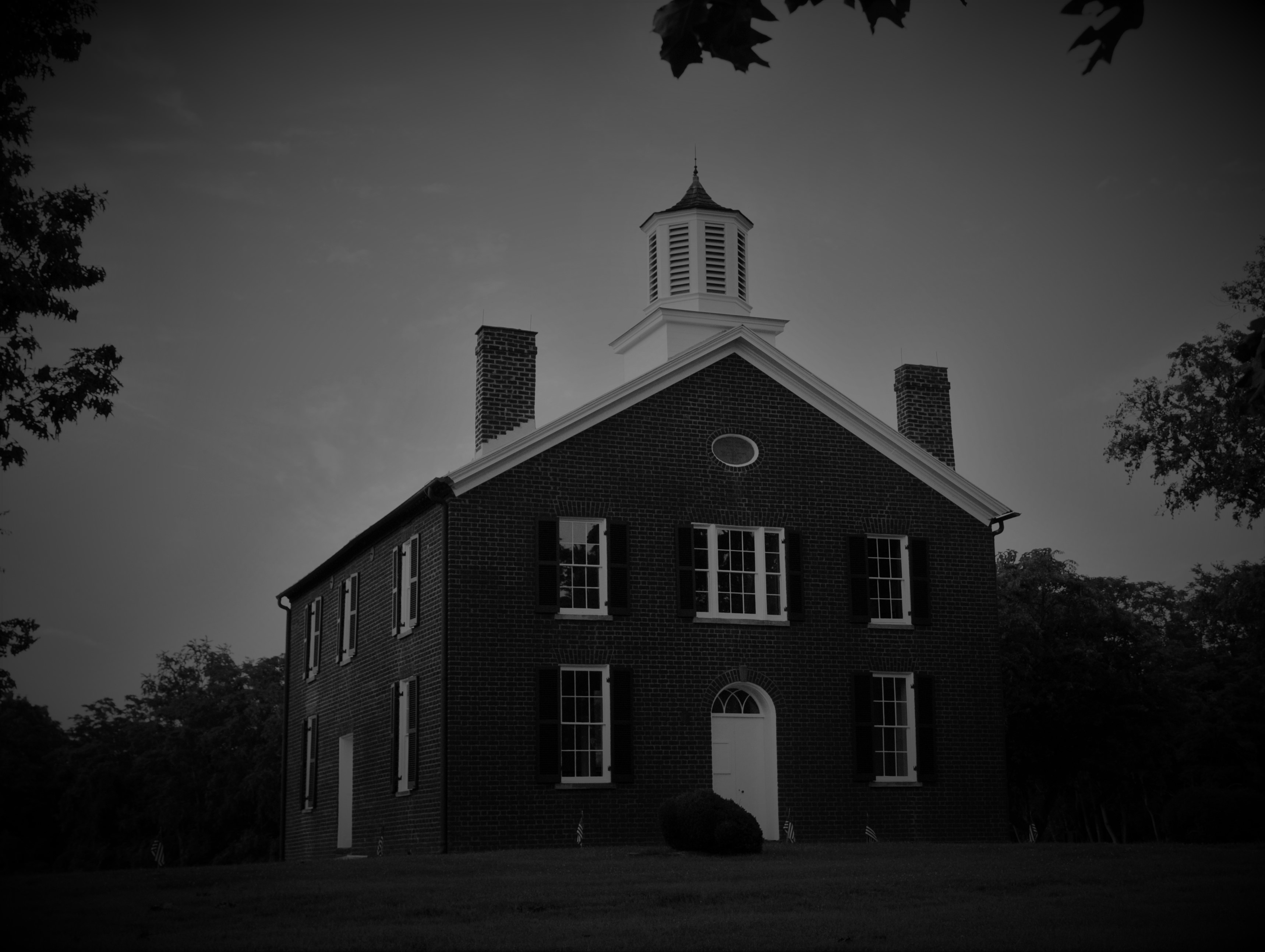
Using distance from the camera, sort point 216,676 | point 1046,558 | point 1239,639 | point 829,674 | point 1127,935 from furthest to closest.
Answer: point 216,676 → point 1239,639 → point 1046,558 → point 829,674 → point 1127,935

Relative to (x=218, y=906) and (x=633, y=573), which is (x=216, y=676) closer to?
(x=633, y=573)

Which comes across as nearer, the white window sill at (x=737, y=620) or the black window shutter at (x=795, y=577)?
the white window sill at (x=737, y=620)

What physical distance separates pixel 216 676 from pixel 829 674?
Answer: 42.8 meters

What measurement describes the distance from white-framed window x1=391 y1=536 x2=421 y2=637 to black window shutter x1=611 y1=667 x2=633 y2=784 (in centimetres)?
359

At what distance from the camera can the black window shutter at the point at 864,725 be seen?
24.6m

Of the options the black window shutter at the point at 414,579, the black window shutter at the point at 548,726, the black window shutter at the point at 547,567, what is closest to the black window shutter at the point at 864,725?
the black window shutter at the point at 548,726

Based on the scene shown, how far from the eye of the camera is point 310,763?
102ft

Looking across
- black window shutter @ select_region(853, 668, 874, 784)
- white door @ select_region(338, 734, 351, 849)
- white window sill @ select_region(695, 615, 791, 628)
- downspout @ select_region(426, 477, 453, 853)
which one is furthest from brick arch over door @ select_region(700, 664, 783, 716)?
white door @ select_region(338, 734, 351, 849)

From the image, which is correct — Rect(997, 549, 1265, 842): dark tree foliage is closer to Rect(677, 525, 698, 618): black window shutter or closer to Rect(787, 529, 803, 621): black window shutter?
Rect(787, 529, 803, 621): black window shutter

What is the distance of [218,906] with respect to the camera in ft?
45.3

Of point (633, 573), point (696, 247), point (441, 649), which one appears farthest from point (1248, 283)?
point (441, 649)

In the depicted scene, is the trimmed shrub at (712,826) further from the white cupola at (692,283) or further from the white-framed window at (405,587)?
the white cupola at (692,283)

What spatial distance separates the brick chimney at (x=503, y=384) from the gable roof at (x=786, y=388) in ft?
4.77

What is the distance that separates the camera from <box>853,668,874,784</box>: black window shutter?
24.6 metres
